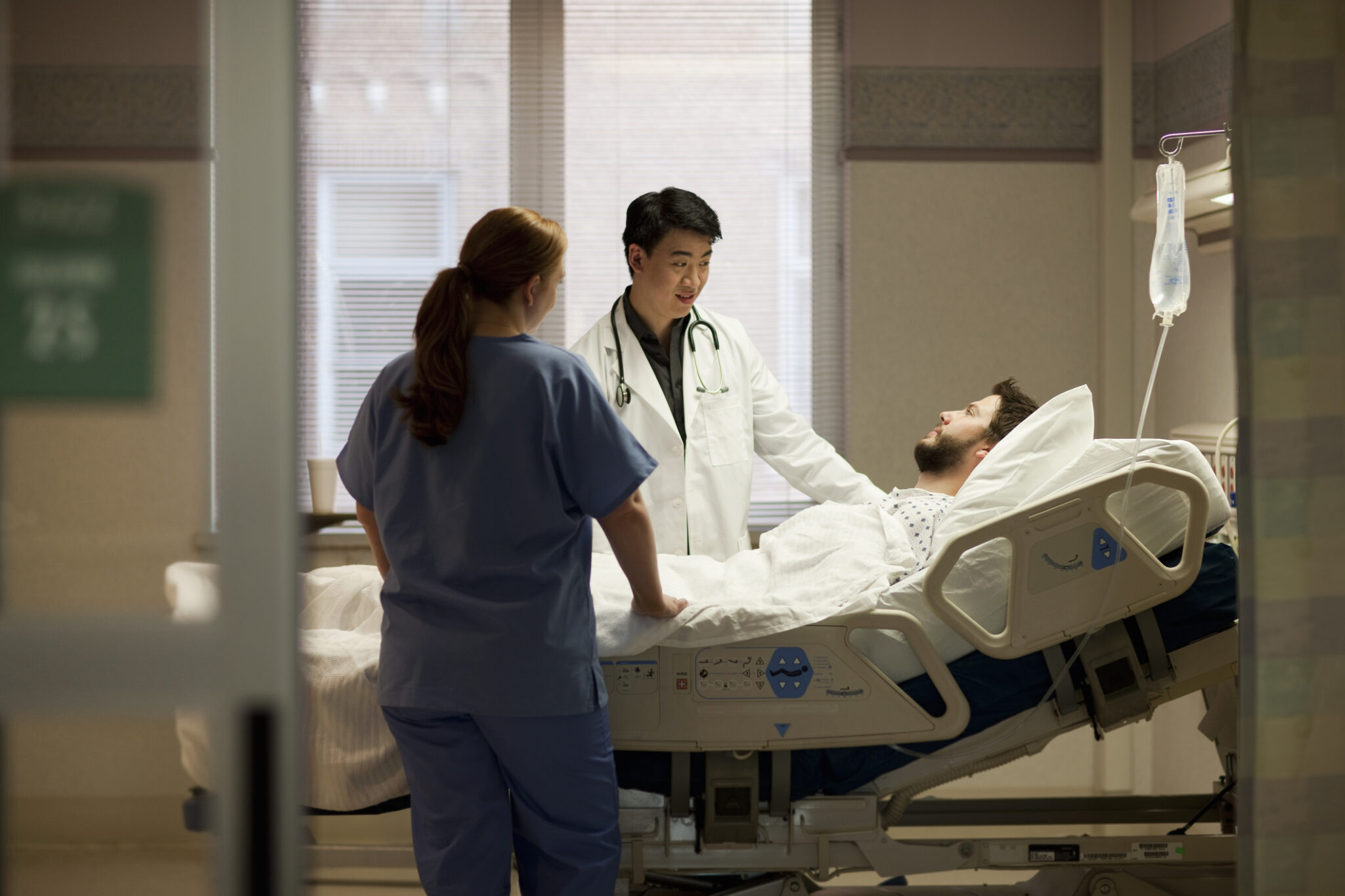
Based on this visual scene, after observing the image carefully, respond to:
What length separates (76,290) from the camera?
0.97m

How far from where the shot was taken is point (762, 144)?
11.3ft

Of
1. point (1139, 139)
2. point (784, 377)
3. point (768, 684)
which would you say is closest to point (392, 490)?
point (768, 684)

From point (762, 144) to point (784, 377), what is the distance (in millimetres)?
747

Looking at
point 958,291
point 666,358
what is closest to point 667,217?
point 666,358

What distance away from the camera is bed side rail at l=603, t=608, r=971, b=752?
1.80 metres

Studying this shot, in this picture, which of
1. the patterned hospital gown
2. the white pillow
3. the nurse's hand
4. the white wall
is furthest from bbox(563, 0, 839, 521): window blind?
the nurse's hand

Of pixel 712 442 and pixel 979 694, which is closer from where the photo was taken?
pixel 979 694

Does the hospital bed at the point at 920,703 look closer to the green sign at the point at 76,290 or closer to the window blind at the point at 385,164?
the green sign at the point at 76,290

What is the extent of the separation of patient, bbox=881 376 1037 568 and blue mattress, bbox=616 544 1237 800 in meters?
0.57

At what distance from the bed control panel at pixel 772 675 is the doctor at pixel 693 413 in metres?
0.87

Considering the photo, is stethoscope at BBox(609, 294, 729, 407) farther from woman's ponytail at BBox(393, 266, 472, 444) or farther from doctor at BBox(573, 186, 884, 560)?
woman's ponytail at BBox(393, 266, 472, 444)

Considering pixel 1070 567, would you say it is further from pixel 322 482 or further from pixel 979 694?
pixel 322 482

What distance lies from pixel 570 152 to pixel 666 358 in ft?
3.30

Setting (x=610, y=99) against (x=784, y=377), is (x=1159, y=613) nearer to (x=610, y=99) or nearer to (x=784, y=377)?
(x=784, y=377)
